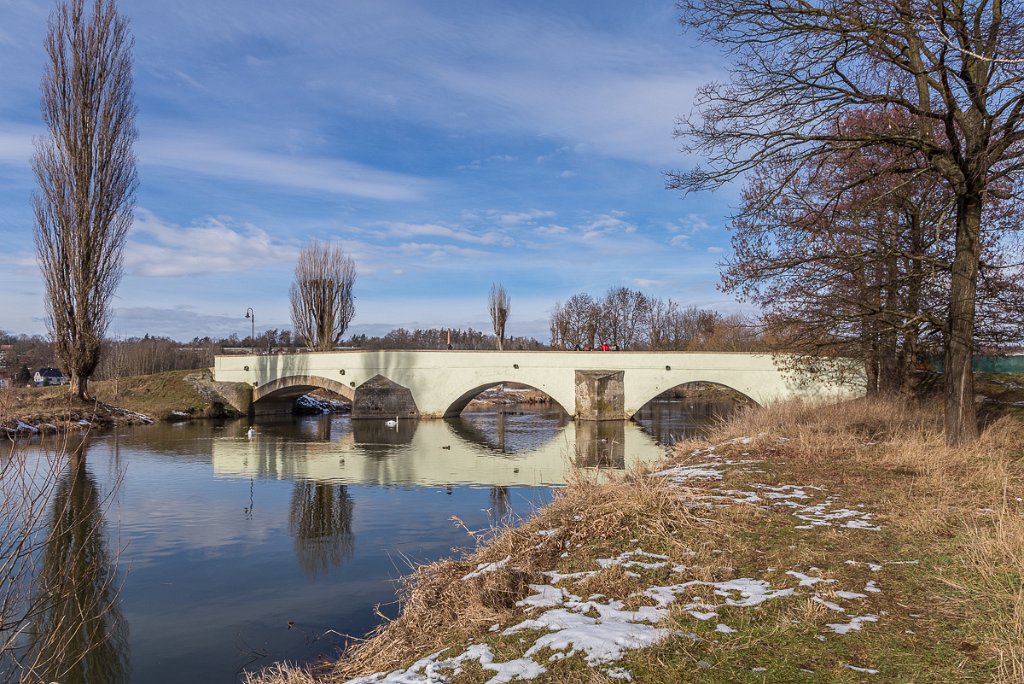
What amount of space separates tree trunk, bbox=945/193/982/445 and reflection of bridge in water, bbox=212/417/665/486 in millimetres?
5126

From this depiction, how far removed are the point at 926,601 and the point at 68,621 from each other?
6.73 m

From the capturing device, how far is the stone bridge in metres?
26.6

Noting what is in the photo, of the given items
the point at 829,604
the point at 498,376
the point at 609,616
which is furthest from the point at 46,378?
the point at 829,604

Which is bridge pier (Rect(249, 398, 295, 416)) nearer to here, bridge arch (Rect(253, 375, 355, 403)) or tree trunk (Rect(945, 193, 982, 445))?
bridge arch (Rect(253, 375, 355, 403))

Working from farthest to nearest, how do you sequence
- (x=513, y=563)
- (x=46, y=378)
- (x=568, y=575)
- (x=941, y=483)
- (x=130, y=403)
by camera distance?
(x=46, y=378), (x=130, y=403), (x=941, y=483), (x=513, y=563), (x=568, y=575)

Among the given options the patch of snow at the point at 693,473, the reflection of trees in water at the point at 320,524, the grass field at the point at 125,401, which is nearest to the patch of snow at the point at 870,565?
the patch of snow at the point at 693,473

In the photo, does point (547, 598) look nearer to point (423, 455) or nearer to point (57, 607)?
point (57, 607)

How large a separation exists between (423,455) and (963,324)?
1265 cm

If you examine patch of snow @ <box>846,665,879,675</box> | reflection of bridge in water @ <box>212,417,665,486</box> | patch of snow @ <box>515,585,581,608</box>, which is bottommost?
reflection of bridge in water @ <box>212,417,665,486</box>

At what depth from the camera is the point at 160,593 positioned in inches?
276

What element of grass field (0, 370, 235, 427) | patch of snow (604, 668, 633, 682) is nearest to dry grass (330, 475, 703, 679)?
patch of snow (604, 668, 633, 682)

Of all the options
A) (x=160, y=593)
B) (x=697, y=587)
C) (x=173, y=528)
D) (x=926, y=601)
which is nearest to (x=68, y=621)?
(x=160, y=593)

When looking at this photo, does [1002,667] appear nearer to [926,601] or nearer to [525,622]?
[926,601]

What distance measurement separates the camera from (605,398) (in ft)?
90.1
